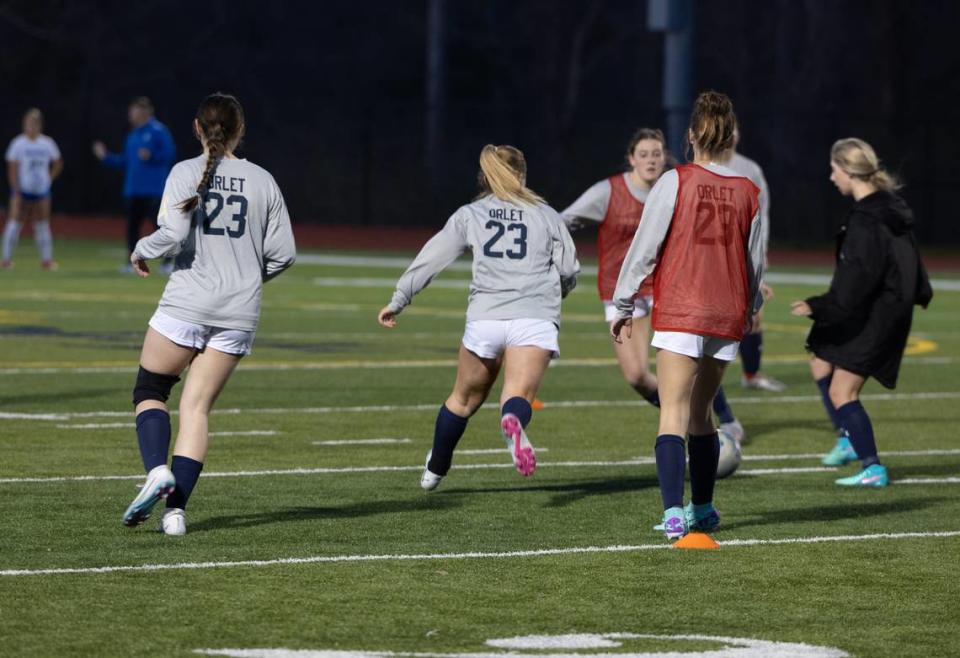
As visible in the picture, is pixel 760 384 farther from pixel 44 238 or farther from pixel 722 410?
pixel 44 238

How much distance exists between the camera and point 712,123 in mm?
8812

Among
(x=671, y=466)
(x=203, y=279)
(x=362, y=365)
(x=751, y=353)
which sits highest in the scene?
(x=203, y=279)

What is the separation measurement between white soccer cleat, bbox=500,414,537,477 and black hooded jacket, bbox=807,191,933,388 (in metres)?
2.05

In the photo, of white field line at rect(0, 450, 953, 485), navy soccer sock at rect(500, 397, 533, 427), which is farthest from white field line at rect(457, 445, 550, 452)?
navy soccer sock at rect(500, 397, 533, 427)

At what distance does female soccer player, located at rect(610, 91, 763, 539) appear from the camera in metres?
8.76

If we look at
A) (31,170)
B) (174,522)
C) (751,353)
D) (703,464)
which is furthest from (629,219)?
(31,170)

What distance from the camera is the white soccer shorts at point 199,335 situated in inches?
352

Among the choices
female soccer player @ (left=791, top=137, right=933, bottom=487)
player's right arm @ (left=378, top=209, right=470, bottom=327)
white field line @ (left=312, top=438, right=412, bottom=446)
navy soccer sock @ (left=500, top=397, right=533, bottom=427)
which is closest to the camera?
navy soccer sock @ (left=500, top=397, right=533, bottom=427)

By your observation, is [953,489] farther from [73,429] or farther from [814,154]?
[814,154]

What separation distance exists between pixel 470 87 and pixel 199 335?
168ft

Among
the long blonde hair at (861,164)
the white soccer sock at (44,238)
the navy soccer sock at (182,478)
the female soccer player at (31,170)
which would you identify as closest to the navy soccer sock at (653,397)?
the long blonde hair at (861,164)

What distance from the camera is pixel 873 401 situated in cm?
1556

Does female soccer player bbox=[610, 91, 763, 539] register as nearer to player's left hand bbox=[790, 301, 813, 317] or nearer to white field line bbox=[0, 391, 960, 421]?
player's left hand bbox=[790, 301, 813, 317]

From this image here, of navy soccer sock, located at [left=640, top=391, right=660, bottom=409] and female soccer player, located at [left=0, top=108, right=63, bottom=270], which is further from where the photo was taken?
female soccer player, located at [left=0, top=108, right=63, bottom=270]
